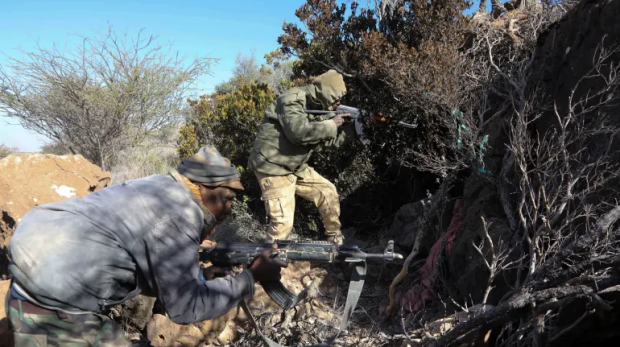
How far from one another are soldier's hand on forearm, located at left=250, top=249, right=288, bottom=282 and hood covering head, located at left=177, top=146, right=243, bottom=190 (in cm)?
44

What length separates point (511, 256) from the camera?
3.63m

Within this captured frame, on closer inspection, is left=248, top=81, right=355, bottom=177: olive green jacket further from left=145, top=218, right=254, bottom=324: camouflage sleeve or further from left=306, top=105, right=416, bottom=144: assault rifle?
left=145, top=218, right=254, bottom=324: camouflage sleeve

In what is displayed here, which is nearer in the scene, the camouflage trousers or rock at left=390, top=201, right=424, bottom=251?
the camouflage trousers

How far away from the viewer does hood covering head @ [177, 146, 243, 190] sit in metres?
2.44

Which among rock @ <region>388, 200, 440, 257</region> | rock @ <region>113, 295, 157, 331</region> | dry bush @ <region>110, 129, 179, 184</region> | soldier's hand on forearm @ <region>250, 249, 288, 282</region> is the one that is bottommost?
rock @ <region>113, 295, 157, 331</region>

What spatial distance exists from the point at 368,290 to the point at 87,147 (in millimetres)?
7471

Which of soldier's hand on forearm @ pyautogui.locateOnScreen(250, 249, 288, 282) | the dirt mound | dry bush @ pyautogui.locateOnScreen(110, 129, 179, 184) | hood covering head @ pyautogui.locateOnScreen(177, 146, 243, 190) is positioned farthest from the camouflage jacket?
dry bush @ pyautogui.locateOnScreen(110, 129, 179, 184)

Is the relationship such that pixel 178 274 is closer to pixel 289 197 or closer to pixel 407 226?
pixel 289 197

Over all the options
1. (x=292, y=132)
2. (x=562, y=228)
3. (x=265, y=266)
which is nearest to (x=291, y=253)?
(x=265, y=266)

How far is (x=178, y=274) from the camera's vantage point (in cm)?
223

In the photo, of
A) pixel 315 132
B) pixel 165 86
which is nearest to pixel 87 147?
pixel 165 86

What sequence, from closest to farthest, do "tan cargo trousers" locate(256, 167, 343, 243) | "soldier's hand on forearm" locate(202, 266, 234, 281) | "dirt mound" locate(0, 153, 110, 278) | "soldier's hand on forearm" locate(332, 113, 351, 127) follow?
"soldier's hand on forearm" locate(202, 266, 234, 281) < "dirt mound" locate(0, 153, 110, 278) < "tan cargo trousers" locate(256, 167, 343, 243) < "soldier's hand on forearm" locate(332, 113, 351, 127)

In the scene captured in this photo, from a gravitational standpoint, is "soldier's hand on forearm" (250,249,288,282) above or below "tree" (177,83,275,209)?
below

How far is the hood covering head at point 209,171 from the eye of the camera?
2.44 metres
